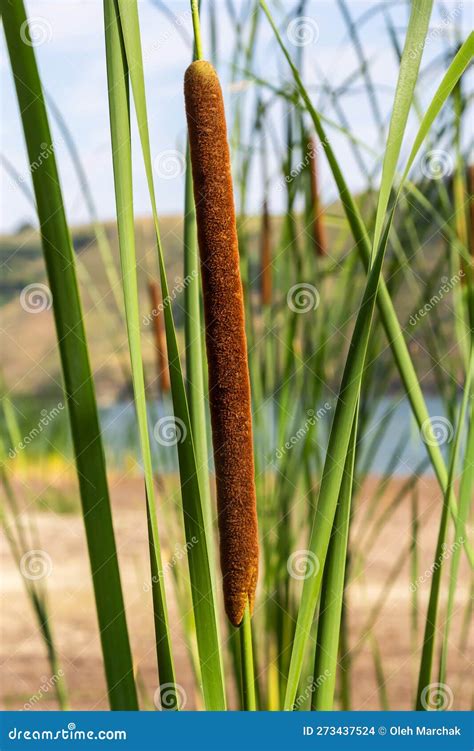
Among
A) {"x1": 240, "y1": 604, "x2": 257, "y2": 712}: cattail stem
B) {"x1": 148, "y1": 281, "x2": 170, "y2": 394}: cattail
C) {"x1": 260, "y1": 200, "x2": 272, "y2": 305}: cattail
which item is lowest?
{"x1": 240, "y1": 604, "x2": 257, "y2": 712}: cattail stem

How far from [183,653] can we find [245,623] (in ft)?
9.77

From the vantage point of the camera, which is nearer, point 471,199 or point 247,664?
point 247,664

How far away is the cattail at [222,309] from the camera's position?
43cm

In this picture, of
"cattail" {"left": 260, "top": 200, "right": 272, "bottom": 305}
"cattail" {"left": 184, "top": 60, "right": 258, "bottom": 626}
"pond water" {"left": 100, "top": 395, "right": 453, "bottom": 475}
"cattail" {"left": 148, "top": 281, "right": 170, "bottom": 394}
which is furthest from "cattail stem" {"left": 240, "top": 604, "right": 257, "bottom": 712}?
"cattail" {"left": 260, "top": 200, "right": 272, "bottom": 305}

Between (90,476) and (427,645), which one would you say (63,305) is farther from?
(427,645)

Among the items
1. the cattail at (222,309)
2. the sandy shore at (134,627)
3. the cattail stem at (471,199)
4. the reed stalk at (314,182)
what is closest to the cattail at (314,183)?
the reed stalk at (314,182)

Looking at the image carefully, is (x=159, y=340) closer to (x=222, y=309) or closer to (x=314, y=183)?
(x=314, y=183)

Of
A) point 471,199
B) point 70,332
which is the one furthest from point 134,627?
point 70,332

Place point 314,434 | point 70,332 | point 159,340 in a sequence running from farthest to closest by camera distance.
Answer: point 159,340
point 314,434
point 70,332

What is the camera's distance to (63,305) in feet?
1.24

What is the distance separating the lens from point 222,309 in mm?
444

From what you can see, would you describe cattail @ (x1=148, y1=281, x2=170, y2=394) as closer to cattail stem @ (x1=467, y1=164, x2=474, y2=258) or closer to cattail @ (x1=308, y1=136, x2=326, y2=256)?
cattail @ (x1=308, y1=136, x2=326, y2=256)

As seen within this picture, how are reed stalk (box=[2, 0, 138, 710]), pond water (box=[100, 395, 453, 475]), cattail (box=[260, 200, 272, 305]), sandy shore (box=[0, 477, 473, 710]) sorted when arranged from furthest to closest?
sandy shore (box=[0, 477, 473, 710]), cattail (box=[260, 200, 272, 305]), pond water (box=[100, 395, 453, 475]), reed stalk (box=[2, 0, 138, 710])

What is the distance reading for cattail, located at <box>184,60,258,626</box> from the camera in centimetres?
43
